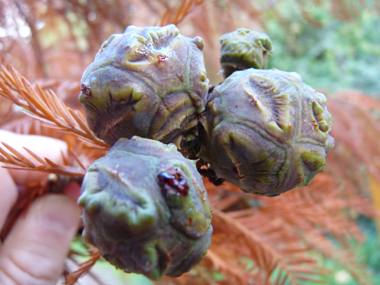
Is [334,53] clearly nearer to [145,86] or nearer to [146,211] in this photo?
[145,86]

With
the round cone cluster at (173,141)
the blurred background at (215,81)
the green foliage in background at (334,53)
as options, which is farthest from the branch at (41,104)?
the green foliage in background at (334,53)

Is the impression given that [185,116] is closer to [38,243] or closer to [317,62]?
[38,243]

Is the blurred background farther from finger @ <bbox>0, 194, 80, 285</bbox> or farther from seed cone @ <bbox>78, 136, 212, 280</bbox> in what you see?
seed cone @ <bbox>78, 136, 212, 280</bbox>

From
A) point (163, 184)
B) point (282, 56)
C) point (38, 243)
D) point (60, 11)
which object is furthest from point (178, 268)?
point (282, 56)

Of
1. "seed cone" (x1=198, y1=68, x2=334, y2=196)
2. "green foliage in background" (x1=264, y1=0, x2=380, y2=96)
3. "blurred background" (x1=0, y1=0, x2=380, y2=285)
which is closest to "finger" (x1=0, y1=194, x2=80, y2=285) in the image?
"blurred background" (x1=0, y1=0, x2=380, y2=285)

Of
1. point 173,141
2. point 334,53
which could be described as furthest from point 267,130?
point 334,53

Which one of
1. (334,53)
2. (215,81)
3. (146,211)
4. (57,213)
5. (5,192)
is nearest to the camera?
(146,211)

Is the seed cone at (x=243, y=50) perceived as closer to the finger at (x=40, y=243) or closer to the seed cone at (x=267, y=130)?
the seed cone at (x=267, y=130)
